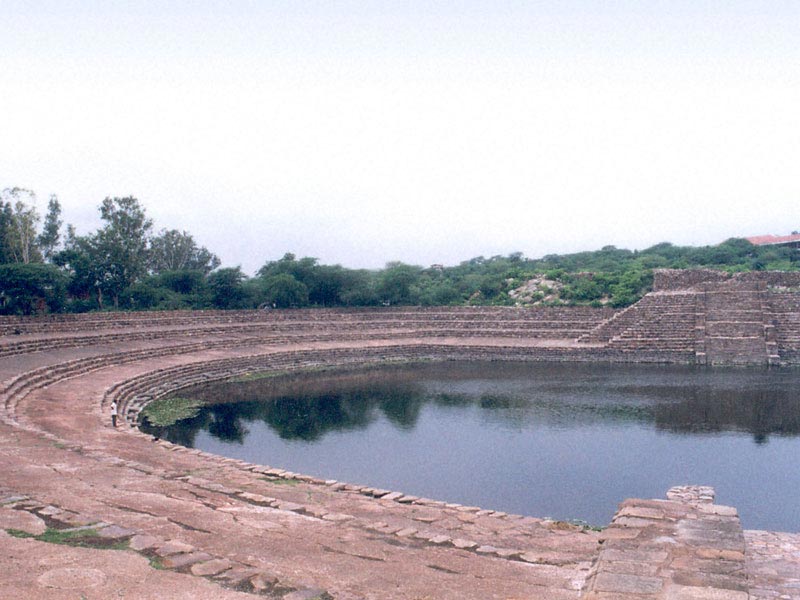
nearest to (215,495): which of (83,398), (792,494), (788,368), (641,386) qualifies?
(792,494)

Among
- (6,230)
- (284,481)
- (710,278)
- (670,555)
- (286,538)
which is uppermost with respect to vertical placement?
(6,230)

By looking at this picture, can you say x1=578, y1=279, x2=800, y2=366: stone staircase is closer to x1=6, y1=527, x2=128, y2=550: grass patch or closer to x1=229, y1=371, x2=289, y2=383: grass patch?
x1=229, y1=371, x2=289, y2=383: grass patch

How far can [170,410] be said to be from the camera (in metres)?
17.5

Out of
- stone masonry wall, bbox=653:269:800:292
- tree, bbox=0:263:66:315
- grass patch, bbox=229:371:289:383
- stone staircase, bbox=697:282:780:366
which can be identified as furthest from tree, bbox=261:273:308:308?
stone staircase, bbox=697:282:780:366

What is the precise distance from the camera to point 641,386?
2048 centimetres

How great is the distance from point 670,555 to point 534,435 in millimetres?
9193

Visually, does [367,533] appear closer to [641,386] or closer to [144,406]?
[144,406]

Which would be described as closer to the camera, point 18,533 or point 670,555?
point 670,555

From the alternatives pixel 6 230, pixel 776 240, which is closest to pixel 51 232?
pixel 6 230

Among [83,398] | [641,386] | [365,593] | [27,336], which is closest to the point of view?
[365,593]

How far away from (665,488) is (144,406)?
1260 cm

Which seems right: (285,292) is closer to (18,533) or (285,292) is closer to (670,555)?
(18,533)

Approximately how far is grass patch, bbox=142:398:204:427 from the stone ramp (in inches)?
479

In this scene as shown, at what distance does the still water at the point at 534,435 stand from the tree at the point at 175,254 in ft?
92.3
